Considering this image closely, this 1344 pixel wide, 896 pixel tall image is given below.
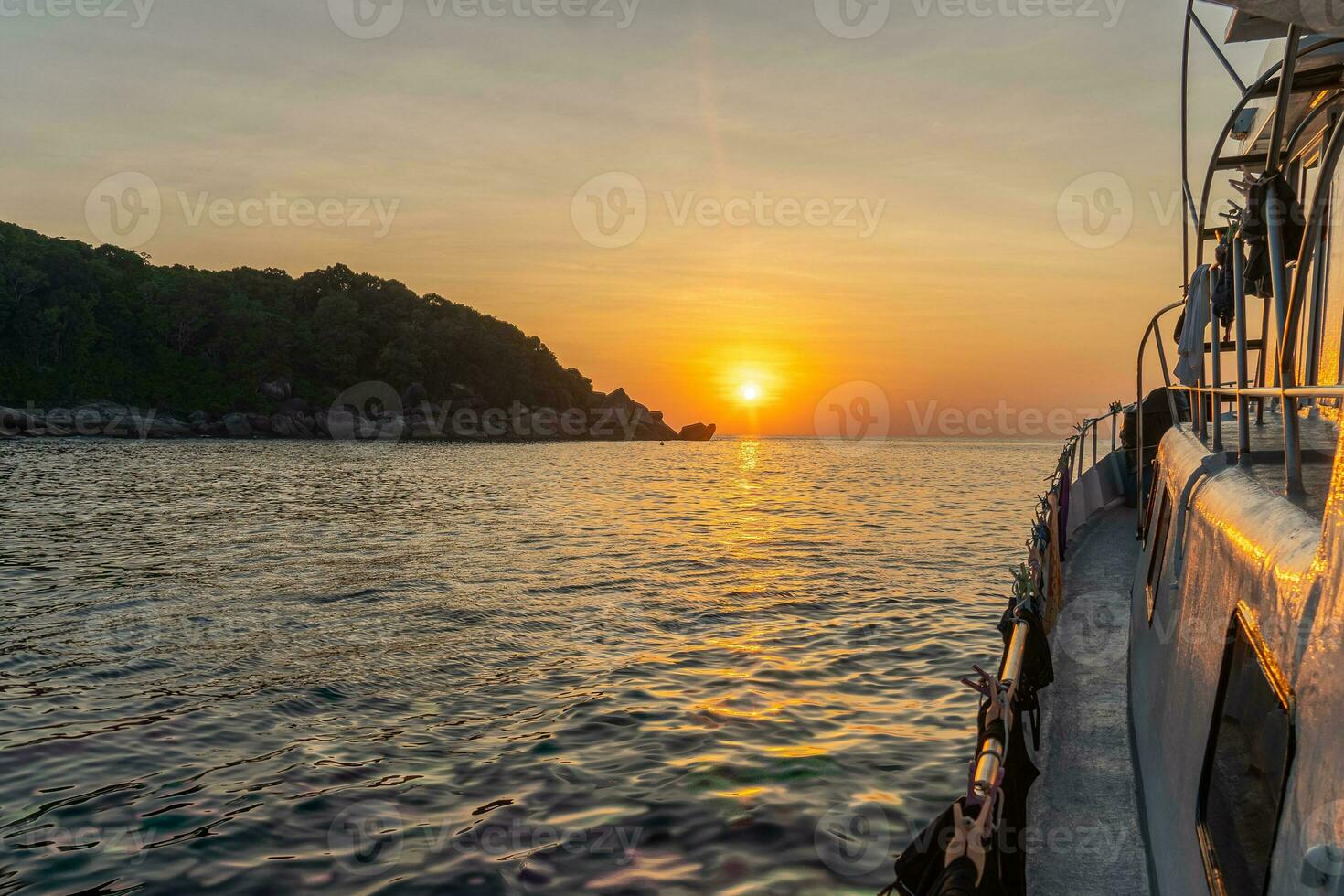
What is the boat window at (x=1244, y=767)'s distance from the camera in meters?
3.05

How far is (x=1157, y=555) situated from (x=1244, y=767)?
468cm

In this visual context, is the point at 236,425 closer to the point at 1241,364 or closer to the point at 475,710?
the point at 475,710

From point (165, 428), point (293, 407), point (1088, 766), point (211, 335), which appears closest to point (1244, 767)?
point (1088, 766)

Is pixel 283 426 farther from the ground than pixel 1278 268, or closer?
closer

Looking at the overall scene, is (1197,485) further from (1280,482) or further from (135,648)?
(135,648)

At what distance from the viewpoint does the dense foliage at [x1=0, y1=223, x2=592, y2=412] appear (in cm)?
12031

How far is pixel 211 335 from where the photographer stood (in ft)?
477

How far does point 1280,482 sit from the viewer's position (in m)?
4.71

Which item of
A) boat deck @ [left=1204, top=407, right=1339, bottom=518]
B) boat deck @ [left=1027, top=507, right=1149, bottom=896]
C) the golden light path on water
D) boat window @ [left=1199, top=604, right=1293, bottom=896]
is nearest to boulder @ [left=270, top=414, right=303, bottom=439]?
the golden light path on water

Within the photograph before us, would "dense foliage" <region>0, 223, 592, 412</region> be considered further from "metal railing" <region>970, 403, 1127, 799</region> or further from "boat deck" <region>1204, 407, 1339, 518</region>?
"boat deck" <region>1204, 407, 1339, 518</region>

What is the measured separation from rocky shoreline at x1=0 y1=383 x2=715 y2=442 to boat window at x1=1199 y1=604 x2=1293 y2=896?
4621 inches

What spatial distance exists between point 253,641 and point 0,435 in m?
106

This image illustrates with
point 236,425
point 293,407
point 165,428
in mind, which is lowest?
point 165,428

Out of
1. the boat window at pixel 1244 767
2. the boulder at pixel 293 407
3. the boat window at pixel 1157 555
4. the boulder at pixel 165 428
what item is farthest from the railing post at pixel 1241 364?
the boulder at pixel 293 407
